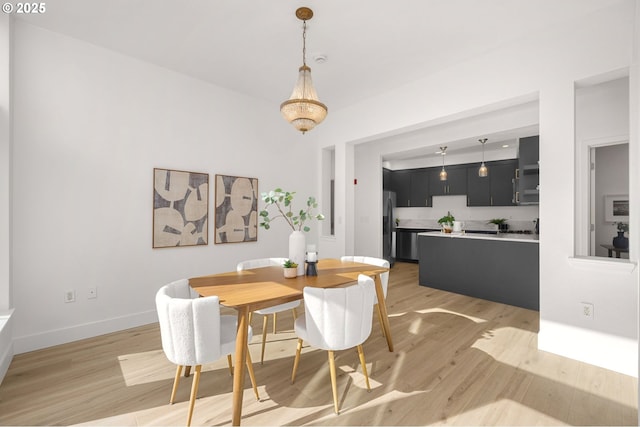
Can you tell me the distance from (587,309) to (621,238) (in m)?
2.69

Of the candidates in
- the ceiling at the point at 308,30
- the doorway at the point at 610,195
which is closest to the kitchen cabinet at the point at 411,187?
the doorway at the point at 610,195

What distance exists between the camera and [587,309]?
96.1 inches

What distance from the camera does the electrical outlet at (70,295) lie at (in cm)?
280

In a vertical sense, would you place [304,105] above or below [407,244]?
above

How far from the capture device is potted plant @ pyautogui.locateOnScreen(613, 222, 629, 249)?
409 cm

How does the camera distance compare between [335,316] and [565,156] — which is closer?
[335,316]

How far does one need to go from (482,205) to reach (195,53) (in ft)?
19.3

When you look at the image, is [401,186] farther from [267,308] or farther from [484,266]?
[267,308]

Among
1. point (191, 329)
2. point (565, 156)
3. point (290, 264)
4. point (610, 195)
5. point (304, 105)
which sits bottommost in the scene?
point (191, 329)

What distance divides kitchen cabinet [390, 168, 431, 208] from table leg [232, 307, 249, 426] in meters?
6.23

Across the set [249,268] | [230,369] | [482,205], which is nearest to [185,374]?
[230,369]

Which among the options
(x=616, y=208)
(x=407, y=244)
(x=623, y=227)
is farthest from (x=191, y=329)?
(x=407, y=244)

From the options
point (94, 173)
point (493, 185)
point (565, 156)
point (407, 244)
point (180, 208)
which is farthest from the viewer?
point (407, 244)

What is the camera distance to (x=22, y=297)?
2.60m
